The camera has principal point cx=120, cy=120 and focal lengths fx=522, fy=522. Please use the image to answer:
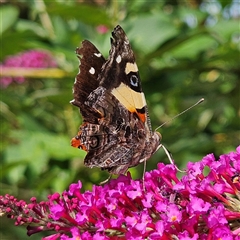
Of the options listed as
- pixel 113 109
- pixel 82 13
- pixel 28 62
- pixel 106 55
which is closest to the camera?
pixel 113 109

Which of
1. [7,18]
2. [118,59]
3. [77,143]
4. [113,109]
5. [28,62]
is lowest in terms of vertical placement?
[77,143]

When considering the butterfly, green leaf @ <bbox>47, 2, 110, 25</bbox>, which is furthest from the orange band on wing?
green leaf @ <bbox>47, 2, 110, 25</bbox>

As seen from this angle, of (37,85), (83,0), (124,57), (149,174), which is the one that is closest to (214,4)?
(83,0)

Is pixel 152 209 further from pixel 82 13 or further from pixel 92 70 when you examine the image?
pixel 82 13

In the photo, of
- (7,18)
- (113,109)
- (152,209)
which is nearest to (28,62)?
(7,18)

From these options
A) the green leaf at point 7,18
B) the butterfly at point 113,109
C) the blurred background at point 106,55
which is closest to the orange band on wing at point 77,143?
the butterfly at point 113,109

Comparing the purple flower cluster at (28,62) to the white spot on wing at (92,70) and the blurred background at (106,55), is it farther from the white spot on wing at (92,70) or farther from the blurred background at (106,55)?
the white spot on wing at (92,70)
